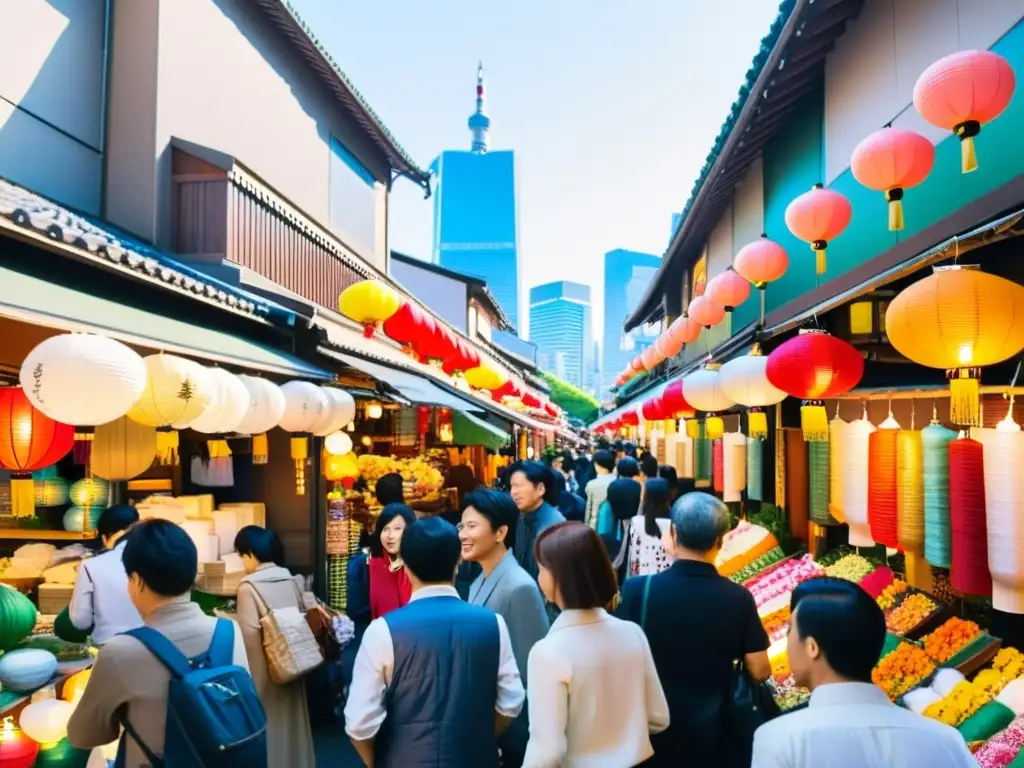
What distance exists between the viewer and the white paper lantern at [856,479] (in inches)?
220

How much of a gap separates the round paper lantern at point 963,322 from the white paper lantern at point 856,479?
62.6 inches

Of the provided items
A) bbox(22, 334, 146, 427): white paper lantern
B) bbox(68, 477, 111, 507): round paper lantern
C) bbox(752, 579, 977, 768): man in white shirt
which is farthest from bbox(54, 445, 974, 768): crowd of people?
bbox(68, 477, 111, 507): round paper lantern

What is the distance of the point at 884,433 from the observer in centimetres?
522

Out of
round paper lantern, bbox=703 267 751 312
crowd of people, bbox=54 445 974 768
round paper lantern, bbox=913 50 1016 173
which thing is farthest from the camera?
round paper lantern, bbox=703 267 751 312

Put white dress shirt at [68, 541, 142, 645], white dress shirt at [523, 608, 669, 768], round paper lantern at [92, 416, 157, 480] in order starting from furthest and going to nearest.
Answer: round paper lantern at [92, 416, 157, 480] < white dress shirt at [68, 541, 142, 645] < white dress shirt at [523, 608, 669, 768]

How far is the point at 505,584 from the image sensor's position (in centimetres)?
408

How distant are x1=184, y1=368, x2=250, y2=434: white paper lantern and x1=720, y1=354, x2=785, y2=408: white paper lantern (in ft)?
15.6

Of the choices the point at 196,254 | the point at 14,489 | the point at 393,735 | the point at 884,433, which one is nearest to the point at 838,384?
the point at 884,433

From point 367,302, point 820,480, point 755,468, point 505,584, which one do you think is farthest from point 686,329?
point 505,584

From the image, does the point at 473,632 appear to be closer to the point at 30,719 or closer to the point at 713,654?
the point at 713,654

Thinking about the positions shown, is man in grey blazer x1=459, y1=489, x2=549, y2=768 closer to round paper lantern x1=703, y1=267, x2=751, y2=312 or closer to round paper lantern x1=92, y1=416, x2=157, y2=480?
round paper lantern x1=92, y1=416, x2=157, y2=480

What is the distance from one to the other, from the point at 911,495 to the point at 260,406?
5.18 m

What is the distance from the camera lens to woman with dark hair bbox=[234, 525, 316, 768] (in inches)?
187

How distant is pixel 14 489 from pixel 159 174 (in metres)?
5.61
